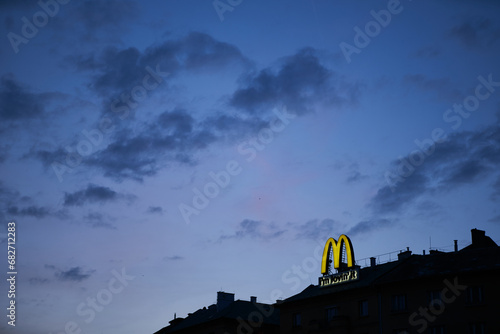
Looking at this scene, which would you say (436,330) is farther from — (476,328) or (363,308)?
(363,308)

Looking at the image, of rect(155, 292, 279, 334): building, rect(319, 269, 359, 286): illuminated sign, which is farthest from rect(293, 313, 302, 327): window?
rect(155, 292, 279, 334): building

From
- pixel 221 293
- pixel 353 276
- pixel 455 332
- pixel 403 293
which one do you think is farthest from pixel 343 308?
pixel 221 293

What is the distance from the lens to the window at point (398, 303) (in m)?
74.5

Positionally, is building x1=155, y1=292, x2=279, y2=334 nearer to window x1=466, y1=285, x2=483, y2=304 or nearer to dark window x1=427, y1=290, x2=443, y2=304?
dark window x1=427, y1=290, x2=443, y2=304

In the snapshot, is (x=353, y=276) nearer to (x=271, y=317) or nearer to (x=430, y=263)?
(x=430, y=263)

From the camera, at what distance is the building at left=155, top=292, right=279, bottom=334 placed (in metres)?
101

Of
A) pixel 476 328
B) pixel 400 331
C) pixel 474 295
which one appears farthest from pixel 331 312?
pixel 476 328

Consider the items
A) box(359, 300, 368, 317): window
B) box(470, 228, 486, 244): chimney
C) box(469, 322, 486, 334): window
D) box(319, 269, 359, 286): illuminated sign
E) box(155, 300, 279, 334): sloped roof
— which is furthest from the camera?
box(155, 300, 279, 334): sloped roof

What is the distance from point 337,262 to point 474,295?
73.3 feet

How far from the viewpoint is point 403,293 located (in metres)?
74.9

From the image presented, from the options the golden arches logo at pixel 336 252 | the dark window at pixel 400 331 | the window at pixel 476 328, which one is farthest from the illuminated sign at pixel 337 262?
the window at pixel 476 328

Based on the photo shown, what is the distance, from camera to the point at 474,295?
68562mm

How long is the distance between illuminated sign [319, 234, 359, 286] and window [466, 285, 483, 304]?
16.6 m

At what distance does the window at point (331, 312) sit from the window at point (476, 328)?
18.9 meters
